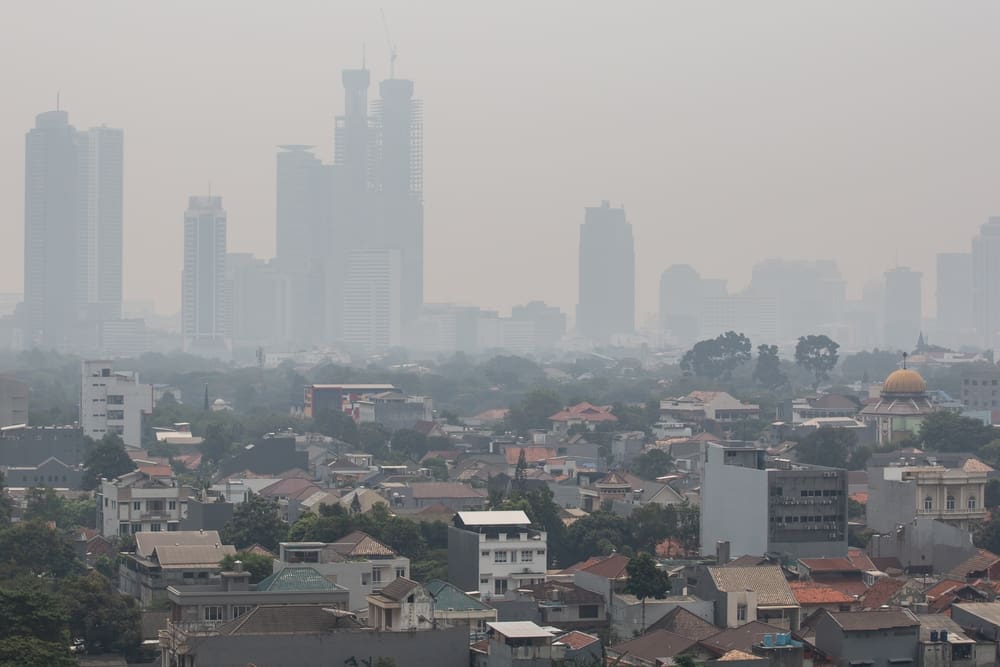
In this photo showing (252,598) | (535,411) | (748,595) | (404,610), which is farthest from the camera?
(535,411)

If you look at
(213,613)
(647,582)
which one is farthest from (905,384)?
(213,613)

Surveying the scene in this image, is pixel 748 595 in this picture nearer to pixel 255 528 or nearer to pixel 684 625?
pixel 684 625

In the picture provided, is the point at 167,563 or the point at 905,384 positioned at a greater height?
the point at 905,384

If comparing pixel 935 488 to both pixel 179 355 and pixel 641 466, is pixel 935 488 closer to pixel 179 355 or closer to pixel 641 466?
pixel 641 466

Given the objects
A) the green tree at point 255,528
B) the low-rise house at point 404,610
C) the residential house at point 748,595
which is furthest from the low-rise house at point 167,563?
the residential house at point 748,595

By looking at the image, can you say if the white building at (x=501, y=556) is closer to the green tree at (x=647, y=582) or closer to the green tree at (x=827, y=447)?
the green tree at (x=647, y=582)

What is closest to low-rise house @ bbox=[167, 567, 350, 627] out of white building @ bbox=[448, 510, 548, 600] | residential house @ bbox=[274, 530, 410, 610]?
residential house @ bbox=[274, 530, 410, 610]
